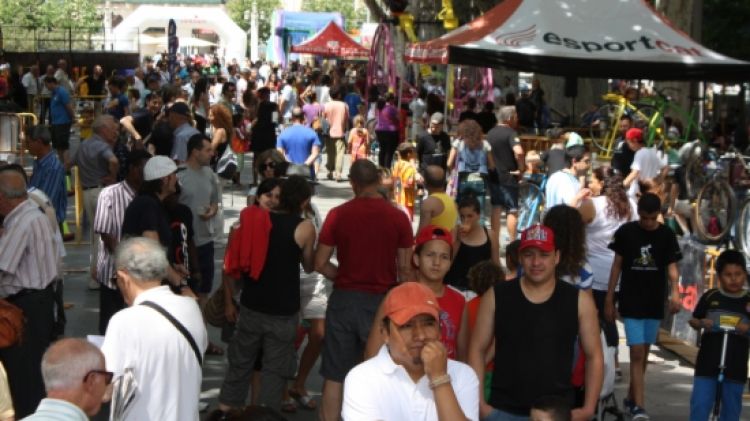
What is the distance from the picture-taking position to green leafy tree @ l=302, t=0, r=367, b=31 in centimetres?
11031

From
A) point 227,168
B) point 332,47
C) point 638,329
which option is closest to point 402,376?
point 638,329

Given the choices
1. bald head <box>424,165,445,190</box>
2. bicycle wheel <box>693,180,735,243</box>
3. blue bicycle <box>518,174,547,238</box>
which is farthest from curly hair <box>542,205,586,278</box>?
blue bicycle <box>518,174,547,238</box>

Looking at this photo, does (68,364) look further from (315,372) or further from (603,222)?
(603,222)

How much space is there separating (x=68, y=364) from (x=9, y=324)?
1.91 metres

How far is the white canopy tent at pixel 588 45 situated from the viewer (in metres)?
11.8

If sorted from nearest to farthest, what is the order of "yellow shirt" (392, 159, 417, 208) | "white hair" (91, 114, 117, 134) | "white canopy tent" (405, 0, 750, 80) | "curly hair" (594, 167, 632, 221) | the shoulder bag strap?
1. the shoulder bag strap
2. "curly hair" (594, 167, 632, 221)
3. "white canopy tent" (405, 0, 750, 80)
4. "white hair" (91, 114, 117, 134)
5. "yellow shirt" (392, 159, 417, 208)

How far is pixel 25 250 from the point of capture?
26.4 ft

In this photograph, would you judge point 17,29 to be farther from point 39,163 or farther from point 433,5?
point 39,163

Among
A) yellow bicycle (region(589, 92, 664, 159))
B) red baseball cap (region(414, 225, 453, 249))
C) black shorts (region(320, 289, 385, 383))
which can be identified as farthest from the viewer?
yellow bicycle (region(589, 92, 664, 159))

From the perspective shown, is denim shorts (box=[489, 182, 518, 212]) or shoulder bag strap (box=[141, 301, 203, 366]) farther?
denim shorts (box=[489, 182, 518, 212])

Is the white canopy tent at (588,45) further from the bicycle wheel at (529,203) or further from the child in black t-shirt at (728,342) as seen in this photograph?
the bicycle wheel at (529,203)

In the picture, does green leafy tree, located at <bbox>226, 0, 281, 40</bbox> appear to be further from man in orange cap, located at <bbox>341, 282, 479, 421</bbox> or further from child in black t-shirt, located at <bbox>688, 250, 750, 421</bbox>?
man in orange cap, located at <bbox>341, 282, 479, 421</bbox>

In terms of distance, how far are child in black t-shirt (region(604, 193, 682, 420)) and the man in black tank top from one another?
10.3 feet

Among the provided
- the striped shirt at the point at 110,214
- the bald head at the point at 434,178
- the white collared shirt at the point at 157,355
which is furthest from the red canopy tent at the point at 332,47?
the white collared shirt at the point at 157,355
